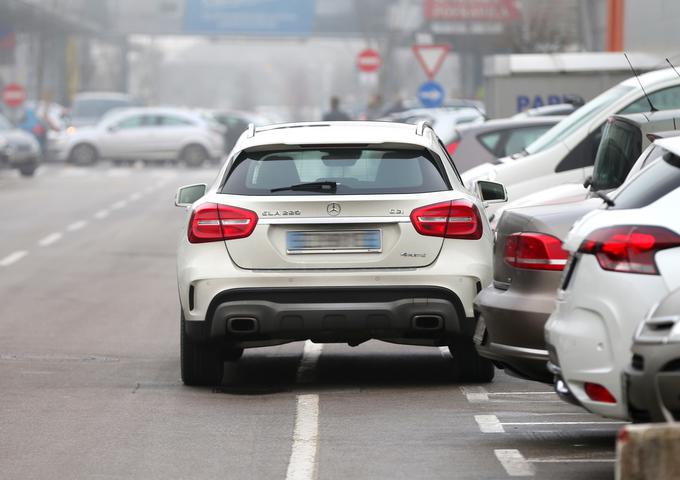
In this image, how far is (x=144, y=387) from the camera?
9812mm

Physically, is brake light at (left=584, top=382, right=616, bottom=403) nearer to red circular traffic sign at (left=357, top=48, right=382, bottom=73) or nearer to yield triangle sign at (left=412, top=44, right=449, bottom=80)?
yield triangle sign at (left=412, top=44, right=449, bottom=80)

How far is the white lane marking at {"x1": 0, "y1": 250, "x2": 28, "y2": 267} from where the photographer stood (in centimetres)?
Result: 1873

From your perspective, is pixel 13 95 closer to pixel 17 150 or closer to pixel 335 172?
pixel 17 150

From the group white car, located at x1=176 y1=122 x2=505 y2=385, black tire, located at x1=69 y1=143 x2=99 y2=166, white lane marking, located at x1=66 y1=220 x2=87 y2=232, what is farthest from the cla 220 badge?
black tire, located at x1=69 y1=143 x2=99 y2=166

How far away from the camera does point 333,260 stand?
9281 millimetres

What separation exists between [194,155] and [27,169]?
22.6ft

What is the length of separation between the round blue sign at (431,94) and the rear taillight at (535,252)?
27737 mm

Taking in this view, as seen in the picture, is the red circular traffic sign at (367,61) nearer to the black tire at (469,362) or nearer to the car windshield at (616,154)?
the car windshield at (616,154)

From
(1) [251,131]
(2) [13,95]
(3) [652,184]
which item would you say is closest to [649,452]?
(3) [652,184]

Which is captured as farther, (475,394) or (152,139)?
(152,139)

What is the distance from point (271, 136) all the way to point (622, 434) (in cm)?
446

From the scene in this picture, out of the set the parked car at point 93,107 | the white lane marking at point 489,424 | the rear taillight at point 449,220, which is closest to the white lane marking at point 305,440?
the white lane marking at point 489,424

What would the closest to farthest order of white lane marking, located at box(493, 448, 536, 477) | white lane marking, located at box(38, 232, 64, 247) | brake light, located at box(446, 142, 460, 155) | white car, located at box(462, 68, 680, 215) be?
white lane marking, located at box(493, 448, 536, 477)
white car, located at box(462, 68, 680, 215)
brake light, located at box(446, 142, 460, 155)
white lane marking, located at box(38, 232, 64, 247)

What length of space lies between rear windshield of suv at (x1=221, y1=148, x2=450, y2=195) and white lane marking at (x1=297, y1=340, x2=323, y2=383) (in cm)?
121
